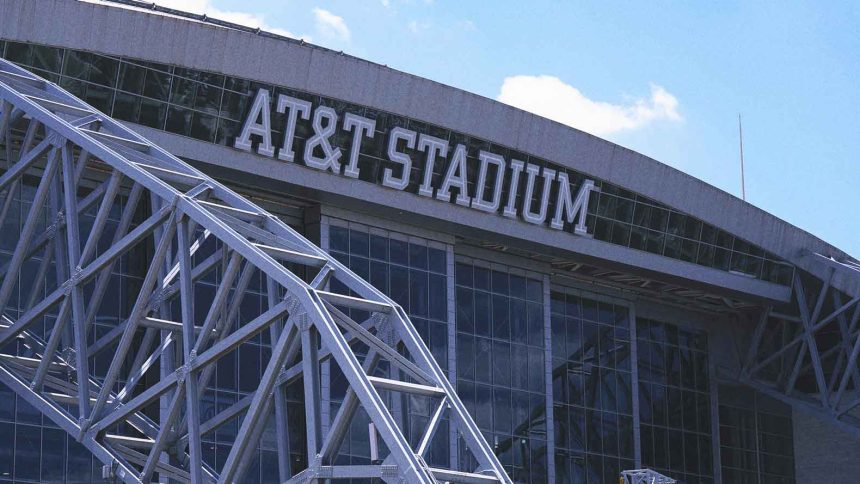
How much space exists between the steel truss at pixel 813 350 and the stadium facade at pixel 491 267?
0.13 meters

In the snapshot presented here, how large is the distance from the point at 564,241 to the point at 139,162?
104 feet

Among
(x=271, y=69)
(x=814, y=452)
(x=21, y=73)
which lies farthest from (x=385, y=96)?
(x=814, y=452)

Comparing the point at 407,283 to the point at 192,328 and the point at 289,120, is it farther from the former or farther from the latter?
the point at 192,328

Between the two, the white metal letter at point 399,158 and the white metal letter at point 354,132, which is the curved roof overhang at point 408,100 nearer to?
the white metal letter at point 399,158

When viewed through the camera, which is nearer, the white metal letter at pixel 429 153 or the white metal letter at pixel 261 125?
the white metal letter at pixel 261 125

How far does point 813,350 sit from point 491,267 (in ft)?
54.4

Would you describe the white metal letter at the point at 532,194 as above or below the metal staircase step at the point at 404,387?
above

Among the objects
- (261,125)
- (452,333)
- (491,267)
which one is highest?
(261,125)

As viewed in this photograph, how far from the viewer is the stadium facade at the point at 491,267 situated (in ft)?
171

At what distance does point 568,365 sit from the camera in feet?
218

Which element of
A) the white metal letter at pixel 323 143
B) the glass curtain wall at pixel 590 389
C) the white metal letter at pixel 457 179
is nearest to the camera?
the white metal letter at pixel 323 143

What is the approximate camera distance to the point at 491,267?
2510 inches

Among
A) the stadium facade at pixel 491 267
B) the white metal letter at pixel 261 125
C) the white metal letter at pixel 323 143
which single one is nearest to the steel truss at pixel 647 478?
the stadium facade at pixel 491 267

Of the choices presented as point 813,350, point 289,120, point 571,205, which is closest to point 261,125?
point 289,120
